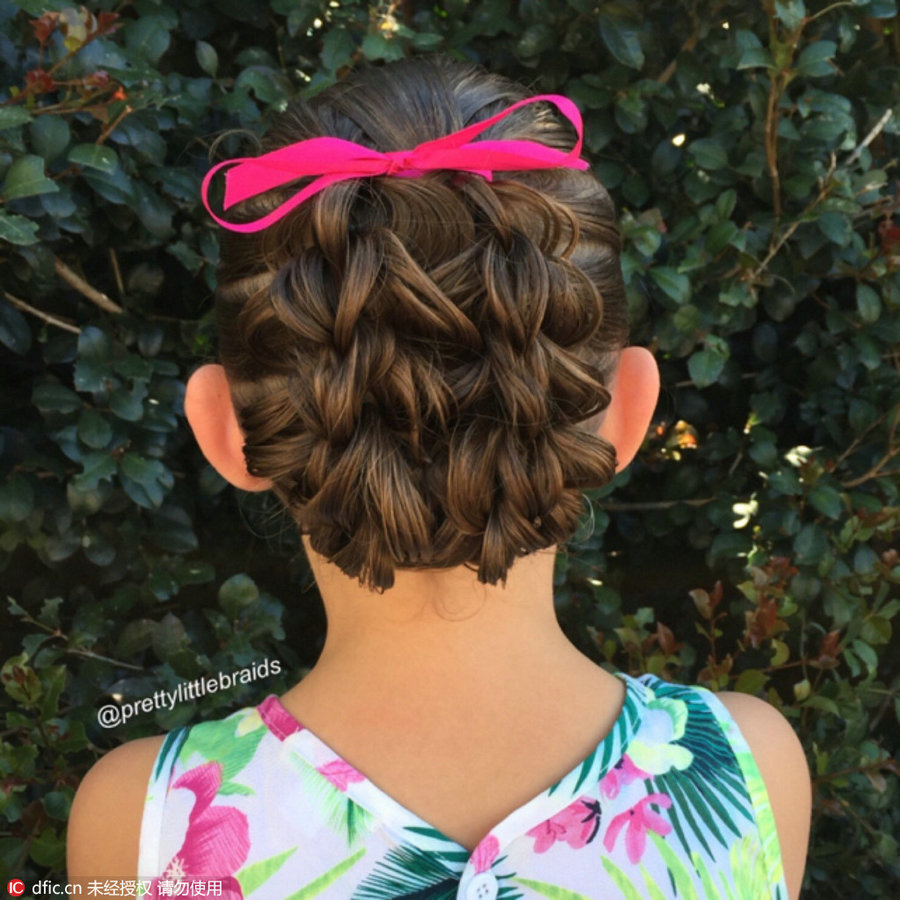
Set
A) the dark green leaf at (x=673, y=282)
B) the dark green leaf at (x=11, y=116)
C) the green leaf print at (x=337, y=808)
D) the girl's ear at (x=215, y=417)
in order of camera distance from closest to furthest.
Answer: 1. the green leaf print at (x=337, y=808)
2. the girl's ear at (x=215, y=417)
3. the dark green leaf at (x=11, y=116)
4. the dark green leaf at (x=673, y=282)

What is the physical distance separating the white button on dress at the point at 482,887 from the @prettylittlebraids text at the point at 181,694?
71 cm

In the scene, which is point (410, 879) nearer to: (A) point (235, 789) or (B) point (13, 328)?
(A) point (235, 789)

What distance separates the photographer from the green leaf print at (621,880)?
1001mm

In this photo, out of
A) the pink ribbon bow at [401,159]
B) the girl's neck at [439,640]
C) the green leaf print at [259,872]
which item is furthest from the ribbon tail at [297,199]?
the green leaf print at [259,872]

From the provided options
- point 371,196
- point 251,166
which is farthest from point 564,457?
point 251,166

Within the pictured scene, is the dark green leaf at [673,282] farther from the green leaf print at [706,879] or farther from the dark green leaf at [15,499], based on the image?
the dark green leaf at [15,499]

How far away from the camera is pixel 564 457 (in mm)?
979

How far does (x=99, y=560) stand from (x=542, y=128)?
3.28ft

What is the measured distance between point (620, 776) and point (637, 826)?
0.05m

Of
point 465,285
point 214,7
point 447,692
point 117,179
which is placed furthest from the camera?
point 214,7

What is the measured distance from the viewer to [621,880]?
3.30 feet

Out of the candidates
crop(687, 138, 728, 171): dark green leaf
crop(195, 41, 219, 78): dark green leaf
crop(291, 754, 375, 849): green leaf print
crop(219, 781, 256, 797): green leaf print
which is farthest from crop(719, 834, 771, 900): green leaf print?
crop(195, 41, 219, 78): dark green leaf

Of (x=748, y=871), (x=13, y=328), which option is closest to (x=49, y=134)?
(x=13, y=328)

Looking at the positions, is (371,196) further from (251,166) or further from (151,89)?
(151,89)
